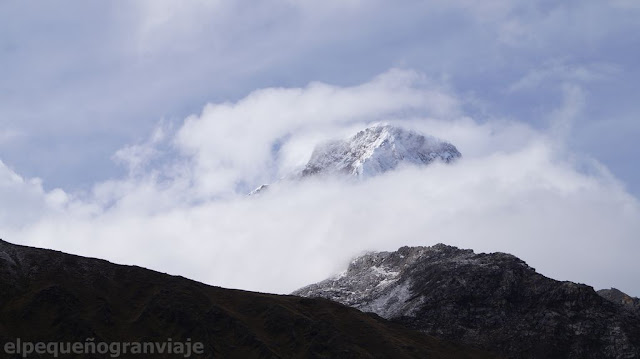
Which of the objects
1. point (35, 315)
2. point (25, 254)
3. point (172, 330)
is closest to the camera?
point (35, 315)

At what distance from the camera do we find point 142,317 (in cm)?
17825

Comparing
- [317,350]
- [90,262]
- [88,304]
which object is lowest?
[317,350]

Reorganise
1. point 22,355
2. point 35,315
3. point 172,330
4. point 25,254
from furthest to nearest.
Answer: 1. point 25,254
2. point 172,330
3. point 35,315
4. point 22,355

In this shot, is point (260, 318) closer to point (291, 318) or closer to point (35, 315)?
point (291, 318)

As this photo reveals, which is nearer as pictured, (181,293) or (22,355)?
(22,355)

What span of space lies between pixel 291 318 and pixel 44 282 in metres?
59.4

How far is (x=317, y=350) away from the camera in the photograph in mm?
182875


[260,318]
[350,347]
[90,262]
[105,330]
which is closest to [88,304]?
[105,330]

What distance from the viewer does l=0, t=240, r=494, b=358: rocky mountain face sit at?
548 ft

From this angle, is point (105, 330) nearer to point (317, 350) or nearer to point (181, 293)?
point (181, 293)

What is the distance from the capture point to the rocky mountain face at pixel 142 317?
6575 inches

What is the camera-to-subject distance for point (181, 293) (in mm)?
193375

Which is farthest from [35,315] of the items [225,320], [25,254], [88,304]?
[225,320]

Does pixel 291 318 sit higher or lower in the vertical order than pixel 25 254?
lower
